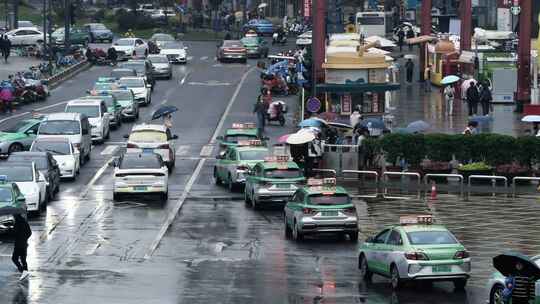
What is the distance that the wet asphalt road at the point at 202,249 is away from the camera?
92.4 ft

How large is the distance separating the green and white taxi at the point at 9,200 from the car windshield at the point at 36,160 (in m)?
6.01

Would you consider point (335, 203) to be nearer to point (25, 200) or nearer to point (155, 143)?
point (25, 200)

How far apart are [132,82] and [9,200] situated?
A: 33495 millimetres

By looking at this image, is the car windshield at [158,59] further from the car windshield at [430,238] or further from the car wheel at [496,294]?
the car wheel at [496,294]

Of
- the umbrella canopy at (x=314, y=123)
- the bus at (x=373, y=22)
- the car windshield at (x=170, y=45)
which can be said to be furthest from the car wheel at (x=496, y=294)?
the bus at (x=373, y=22)

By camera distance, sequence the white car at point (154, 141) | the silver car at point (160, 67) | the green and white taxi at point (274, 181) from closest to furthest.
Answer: the green and white taxi at point (274, 181) < the white car at point (154, 141) < the silver car at point (160, 67)

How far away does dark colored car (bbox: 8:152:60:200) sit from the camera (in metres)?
43.5

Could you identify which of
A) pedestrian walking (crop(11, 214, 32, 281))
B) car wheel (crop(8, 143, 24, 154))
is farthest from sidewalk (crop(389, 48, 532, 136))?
pedestrian walking (crop(11, 214, 32, 281))

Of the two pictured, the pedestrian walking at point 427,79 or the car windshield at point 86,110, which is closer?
the car windshield at point 86,110

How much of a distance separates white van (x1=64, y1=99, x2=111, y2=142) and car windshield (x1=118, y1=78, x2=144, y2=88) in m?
9.70

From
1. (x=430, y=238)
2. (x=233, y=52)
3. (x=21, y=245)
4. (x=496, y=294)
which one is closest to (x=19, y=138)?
(x=21, y=245)

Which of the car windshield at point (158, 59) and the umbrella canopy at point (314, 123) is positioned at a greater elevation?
the umbrella canopy at point (314, 123)

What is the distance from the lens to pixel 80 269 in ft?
102

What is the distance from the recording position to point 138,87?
6962 cm
